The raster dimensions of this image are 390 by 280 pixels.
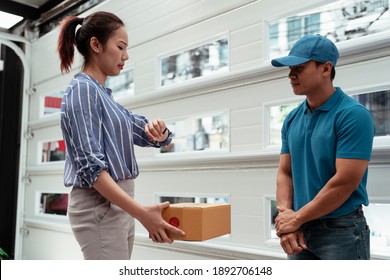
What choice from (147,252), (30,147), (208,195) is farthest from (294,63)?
(30,147)

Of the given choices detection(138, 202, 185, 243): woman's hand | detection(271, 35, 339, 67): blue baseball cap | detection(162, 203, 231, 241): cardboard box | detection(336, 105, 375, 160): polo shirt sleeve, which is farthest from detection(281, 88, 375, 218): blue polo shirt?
detection(138, 202, 185, 243): woman's hand

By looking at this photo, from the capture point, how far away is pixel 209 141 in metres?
3.19

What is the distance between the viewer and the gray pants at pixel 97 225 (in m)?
1.16

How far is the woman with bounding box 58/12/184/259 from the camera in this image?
1121 mm

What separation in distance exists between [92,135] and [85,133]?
21 mm

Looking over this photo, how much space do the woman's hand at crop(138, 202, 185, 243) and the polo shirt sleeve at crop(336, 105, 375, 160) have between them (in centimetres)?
59

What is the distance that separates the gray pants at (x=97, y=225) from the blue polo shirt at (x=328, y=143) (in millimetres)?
654

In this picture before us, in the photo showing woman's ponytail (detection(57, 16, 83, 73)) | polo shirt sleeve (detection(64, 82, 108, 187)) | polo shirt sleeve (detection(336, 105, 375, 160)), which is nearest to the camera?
polo shirt sleeve (detection(64, 82, 108, 187))

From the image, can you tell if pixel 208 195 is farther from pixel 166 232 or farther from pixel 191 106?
pixel 166 232

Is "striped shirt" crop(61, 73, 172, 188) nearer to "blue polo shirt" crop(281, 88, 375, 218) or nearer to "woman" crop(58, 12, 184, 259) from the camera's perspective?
"woman" crop(58, 12, 184, 259)

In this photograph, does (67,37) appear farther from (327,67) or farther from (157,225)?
(327,67)
